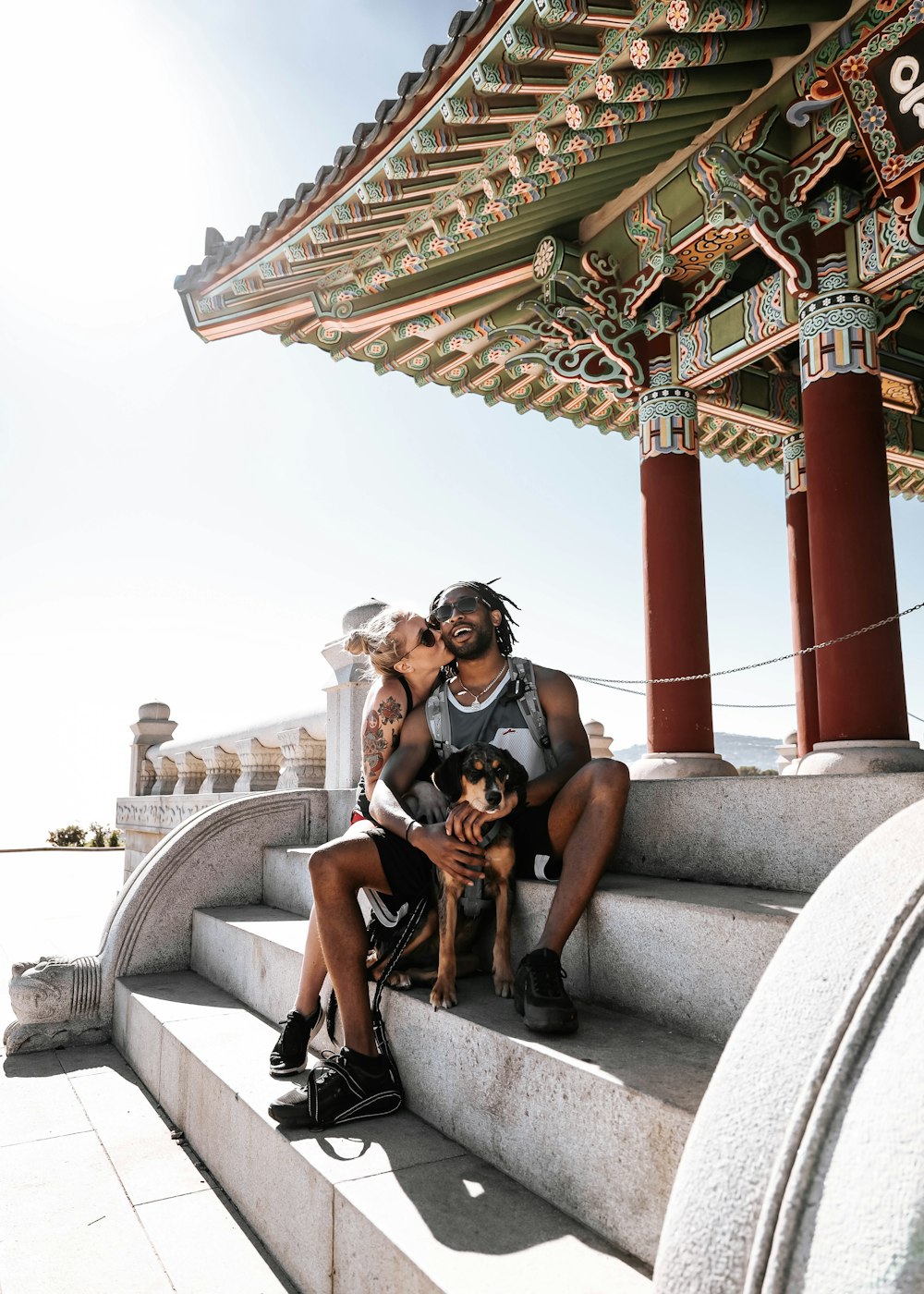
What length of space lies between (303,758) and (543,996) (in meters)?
5.41

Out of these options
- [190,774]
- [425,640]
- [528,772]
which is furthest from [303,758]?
[528,772]

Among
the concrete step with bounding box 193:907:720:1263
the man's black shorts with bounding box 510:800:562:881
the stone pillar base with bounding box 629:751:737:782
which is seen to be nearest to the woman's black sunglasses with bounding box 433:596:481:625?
the man's black shorts with bounding box 510:800:562:881

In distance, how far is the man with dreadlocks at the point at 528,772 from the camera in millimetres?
2551

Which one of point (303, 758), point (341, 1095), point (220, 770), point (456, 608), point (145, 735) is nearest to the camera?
point (341, 1095)

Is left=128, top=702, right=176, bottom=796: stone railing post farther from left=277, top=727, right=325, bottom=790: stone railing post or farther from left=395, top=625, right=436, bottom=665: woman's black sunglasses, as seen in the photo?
left=395, top=625, right=436, bottom=665: woman's black sunglasses

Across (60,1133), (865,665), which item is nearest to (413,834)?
(60,1133)

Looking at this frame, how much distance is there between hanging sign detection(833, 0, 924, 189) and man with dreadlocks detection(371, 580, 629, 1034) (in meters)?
4.16

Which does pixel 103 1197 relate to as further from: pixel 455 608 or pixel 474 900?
pixel 455 608

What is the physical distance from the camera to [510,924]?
3010 millimetres

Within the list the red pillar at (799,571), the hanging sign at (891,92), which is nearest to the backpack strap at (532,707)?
the hanging sign at (891,92)

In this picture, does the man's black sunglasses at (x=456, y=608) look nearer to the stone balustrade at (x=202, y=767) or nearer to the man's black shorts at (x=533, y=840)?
the man's black shorts at (x=533, y=840)

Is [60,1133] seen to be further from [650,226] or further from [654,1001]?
[650,226]

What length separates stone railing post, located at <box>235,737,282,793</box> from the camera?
344 inches

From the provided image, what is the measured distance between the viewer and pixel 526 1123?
7.11 feet
